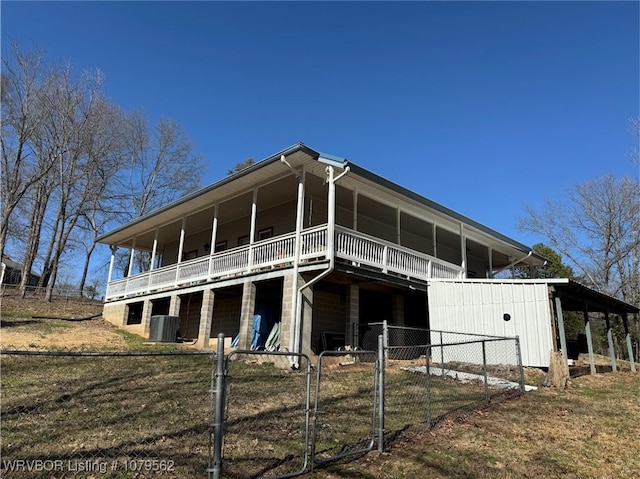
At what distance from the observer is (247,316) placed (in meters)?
13.7

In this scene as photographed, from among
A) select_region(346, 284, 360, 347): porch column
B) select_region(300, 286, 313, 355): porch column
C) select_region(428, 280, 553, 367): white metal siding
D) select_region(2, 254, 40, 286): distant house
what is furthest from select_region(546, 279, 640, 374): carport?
select_region(2, 254, 40, 286): distant house

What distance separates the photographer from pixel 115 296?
21922mm

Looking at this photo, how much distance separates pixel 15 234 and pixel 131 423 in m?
34.2

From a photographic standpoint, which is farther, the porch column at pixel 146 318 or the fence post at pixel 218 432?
the porch column at pixel 146 318

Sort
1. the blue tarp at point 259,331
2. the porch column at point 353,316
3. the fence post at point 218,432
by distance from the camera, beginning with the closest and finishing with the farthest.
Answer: the fence post at point 218,432 < the porch column at point 353,316 < the blue tarp at point 259,331

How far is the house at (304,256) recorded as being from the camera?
501 inches

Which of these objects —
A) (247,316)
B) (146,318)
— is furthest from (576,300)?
(146,318)

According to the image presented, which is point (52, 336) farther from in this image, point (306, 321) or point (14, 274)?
point (14, 274)

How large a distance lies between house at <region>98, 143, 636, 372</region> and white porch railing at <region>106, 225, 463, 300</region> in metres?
0.04

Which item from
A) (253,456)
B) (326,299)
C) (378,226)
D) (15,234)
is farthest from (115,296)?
(253,456)

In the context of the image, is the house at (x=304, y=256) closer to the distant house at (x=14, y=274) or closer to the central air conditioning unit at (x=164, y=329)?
the central air conditioning unit at (x=164, y=329)

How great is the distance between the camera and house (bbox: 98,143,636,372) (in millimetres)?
12719

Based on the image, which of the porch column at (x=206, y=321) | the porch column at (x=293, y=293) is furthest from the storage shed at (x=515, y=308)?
the porch column at (x=206, y=321)

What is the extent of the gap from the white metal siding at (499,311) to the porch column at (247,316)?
6150 millimetres
